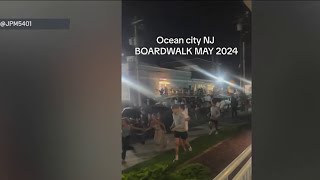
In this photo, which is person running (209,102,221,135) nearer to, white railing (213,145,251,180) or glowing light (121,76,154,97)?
white railing (213,145,251,180)

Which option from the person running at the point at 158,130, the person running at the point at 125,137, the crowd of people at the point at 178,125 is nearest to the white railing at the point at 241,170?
the crowd of people at the point at 178,125

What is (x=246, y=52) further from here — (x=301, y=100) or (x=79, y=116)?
(x=79, y=116)

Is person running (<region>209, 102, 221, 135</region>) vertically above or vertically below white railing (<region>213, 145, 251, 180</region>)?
above


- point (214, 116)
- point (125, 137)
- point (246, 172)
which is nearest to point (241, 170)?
point (246, 172)

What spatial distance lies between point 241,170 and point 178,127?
44 cm

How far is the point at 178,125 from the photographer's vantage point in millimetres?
1790

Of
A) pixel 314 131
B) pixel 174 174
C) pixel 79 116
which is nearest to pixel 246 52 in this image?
pixel 314 131

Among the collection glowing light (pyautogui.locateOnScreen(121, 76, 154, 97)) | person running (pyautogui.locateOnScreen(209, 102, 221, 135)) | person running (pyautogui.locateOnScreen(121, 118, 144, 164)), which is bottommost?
person running (pyautogui.locateOnScreen(121, 118, 144, 164))

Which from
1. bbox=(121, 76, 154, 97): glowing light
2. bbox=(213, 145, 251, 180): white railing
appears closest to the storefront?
bbox=(121, 76, 154, 97): glowing light

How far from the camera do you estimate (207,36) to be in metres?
1.79

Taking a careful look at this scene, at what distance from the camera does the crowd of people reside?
1778 millimetres

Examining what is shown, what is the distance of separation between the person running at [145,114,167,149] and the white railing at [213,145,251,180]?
0.38 m

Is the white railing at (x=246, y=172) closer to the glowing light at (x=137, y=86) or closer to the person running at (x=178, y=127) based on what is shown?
the person running at (x=178, y=127)

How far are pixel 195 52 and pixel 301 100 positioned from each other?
2.22ft
